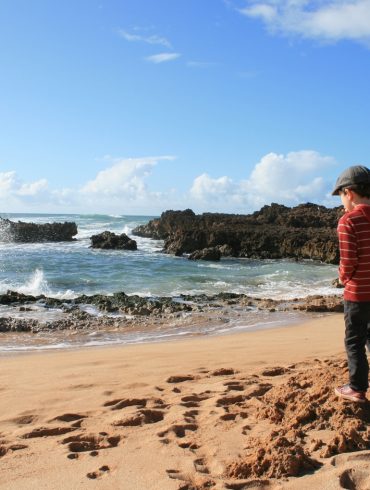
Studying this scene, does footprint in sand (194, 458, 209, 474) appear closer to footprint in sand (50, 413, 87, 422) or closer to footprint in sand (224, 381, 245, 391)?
footprint in sand (50, 413, 87, 422)

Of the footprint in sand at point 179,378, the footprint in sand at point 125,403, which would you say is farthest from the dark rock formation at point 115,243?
the footprint in sand at point 125,403

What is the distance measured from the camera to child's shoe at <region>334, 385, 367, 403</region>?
10.9ft

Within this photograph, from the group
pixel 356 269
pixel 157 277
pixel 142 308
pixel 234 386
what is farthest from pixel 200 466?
pixel 157 277

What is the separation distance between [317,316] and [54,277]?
10.3m

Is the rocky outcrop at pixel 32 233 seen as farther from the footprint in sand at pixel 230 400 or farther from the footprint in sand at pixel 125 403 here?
the footprint in sand at pixel 230 400

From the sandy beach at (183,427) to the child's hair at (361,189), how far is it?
149 centimetres

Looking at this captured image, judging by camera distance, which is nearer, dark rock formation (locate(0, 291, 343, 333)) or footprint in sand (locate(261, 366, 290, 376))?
footprint in sand (locate(261, 366, 290, 376))

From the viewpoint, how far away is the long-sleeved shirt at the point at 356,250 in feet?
10.9

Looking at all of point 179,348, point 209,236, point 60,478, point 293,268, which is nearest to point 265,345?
point 179,348

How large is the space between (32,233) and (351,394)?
117 feet

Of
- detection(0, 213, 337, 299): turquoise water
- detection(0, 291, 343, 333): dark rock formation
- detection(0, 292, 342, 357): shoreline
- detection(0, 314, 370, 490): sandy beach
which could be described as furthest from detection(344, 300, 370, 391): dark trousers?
detection(0, 213, 337, 299): turquoise water

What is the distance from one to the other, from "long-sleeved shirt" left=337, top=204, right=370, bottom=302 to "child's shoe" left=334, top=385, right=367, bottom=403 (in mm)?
660

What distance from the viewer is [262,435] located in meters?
3.10

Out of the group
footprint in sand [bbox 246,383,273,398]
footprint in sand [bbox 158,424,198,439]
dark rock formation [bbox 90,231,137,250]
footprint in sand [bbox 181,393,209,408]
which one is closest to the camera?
footprint in sand [bbox 158,424,198,439]
